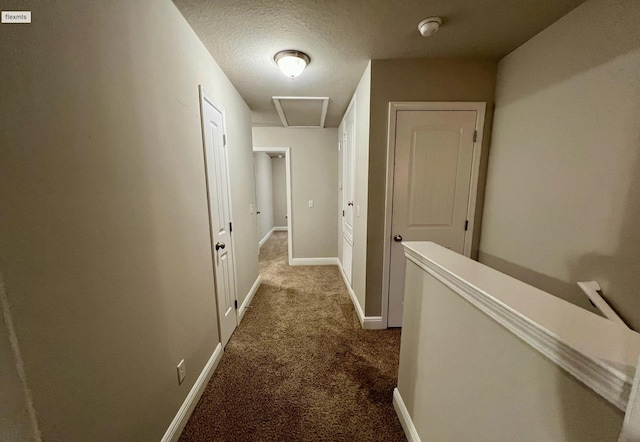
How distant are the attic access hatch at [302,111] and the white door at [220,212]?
1.00 m

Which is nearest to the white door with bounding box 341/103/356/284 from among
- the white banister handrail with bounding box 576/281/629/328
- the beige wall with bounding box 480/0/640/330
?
→ the beige wall with bounding box 480/0/640/330

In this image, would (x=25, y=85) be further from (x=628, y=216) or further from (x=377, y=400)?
(x=628, y=216)

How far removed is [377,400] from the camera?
149 cm

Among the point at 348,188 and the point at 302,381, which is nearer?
the point at 302,381

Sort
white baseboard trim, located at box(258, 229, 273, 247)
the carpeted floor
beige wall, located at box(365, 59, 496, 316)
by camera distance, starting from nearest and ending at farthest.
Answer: the carpeted floor, beige wall, located at box(365, 59, 496, 316), white baseboard trim, located at box(258, 229, 273, 247)

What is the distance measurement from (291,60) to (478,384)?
2180 millimetres

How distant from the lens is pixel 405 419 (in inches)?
50.2

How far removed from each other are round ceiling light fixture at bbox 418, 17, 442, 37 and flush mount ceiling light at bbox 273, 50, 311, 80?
842mm

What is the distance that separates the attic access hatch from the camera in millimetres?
2682

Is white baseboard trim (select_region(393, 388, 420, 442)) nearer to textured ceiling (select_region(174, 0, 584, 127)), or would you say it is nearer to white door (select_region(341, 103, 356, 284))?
white door (select_region(341, 103, 356, 284))

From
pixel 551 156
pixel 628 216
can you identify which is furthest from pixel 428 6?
pixel 628 216

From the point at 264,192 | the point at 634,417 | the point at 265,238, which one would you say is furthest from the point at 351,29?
the point at 265,238

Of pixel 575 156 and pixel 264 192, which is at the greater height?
pixel 575 156

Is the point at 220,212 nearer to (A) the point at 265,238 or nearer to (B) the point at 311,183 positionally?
(B) the point at 311,183
